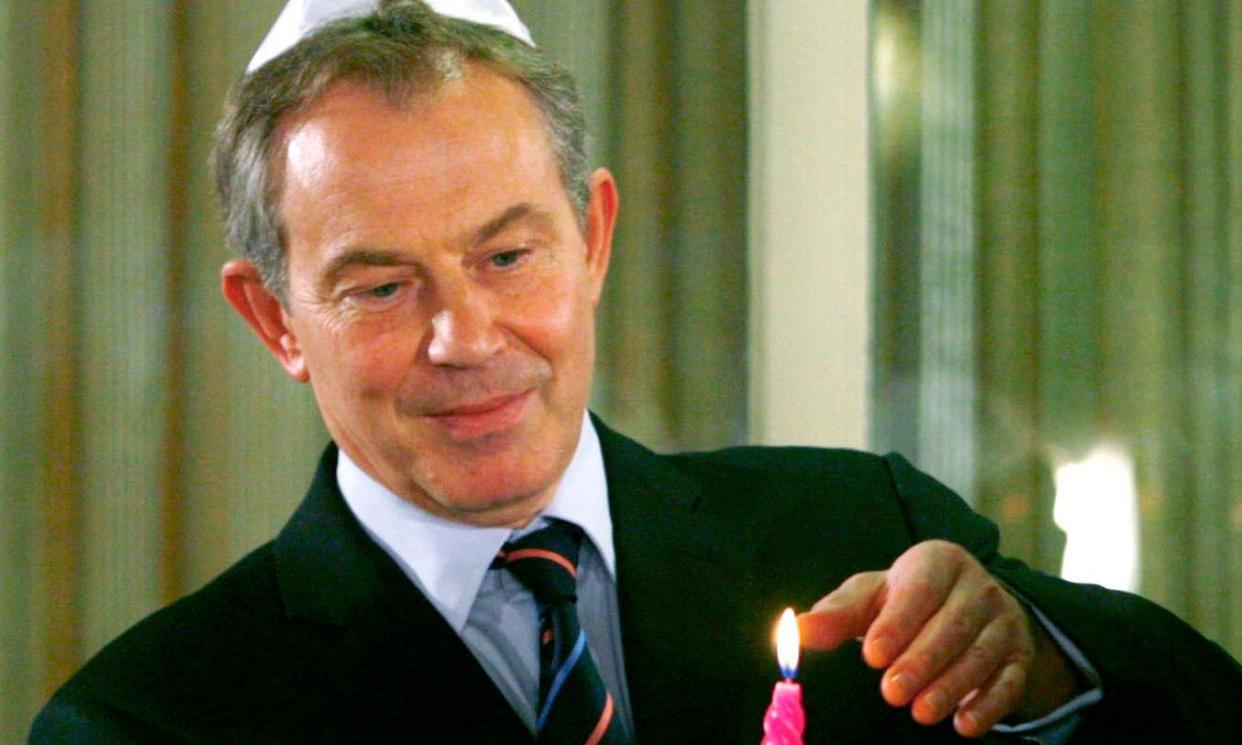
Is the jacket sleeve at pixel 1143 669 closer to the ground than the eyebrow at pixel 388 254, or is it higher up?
closer to the ground

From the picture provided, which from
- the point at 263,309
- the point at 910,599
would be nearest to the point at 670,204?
the point at 263,309

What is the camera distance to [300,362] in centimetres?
150

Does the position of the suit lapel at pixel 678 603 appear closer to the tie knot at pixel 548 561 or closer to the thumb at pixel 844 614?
the tie knot at pixel 548 561

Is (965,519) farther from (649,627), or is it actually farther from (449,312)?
(449,312)

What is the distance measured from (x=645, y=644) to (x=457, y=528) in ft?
0.72

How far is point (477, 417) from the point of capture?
1354 mm

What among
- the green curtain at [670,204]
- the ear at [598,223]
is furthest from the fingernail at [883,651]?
the green curtain at [670,204]

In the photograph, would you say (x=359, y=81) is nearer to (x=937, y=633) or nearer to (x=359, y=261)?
(x=359, y=261)

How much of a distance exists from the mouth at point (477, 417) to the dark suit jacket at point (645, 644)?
159 millimetres

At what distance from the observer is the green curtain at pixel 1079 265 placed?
257cm

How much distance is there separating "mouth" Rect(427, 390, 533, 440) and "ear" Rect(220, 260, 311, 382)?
215mm

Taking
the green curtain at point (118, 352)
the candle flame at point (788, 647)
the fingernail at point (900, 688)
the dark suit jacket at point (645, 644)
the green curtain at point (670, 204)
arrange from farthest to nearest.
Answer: the green curtain at point (670, 204), the green curtain at point (118, 352), the dark suit jacket at point (645, 644), the fingernail at point (900, 688), the candle flame at point (788, 647)

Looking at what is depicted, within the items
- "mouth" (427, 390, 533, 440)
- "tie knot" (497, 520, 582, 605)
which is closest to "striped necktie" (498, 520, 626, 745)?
"tie knot" (497, 520, 582, 605)

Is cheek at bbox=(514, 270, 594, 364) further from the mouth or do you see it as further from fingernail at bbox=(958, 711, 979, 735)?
fingernail at bbox=(958, 711, 979, 735)
